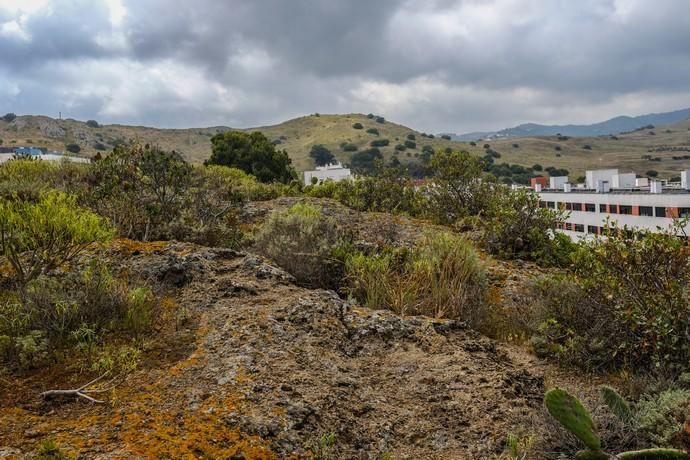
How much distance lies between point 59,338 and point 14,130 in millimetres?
86750

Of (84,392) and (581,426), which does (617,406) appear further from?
(84,392)

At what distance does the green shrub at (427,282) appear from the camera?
5.11 m

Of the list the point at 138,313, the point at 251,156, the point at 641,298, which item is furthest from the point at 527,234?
the point at 251,156

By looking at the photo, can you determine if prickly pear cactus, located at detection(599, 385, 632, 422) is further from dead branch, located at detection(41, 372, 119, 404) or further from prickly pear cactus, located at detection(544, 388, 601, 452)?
dead branch, located at detection(41, 372, 119, 404)

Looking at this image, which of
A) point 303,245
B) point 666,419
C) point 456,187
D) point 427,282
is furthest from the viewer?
point 456,187

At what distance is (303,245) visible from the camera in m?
6.38

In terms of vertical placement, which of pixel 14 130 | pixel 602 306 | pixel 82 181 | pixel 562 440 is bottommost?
pixel 562 440

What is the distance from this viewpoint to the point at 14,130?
2884 inches

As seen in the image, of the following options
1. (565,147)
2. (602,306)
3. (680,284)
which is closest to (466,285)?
(602,306)

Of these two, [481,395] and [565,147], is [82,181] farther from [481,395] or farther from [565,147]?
[565,147]

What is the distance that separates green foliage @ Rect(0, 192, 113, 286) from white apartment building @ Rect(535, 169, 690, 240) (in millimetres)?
30765

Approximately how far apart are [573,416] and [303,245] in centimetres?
421

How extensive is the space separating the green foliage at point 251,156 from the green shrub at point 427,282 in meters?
26.4

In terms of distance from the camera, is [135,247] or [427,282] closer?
[427,282]
